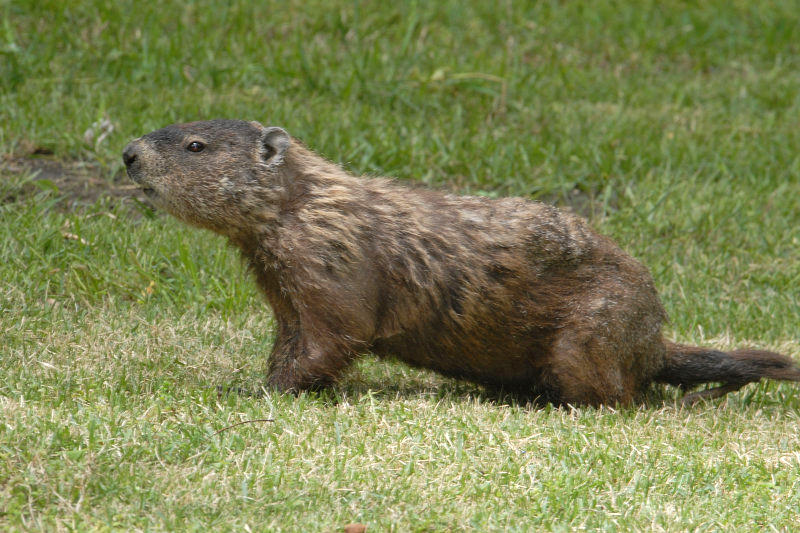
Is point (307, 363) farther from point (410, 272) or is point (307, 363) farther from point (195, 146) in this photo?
point (195, 146)

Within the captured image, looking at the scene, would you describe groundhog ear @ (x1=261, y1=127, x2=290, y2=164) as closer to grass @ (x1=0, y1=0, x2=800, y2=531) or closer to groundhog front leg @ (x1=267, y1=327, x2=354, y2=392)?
groundhog front leg @ (x1=267, y1=327, x2=354, y2=392)

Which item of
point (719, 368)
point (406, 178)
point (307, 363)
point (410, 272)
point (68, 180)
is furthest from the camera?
point (406, 178)

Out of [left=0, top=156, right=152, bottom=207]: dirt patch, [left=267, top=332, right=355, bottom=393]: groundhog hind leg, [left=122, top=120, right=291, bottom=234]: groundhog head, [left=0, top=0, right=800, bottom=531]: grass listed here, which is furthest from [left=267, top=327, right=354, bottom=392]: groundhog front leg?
[left=0, top=156, right=152, bottom=207]: dirt patch

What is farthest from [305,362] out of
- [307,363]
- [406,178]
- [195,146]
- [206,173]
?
[406,178]

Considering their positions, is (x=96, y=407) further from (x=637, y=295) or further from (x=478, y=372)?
(x=637, y=295)

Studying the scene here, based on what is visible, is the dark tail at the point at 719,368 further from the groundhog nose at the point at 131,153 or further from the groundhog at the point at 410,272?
the groundhog nose at the point at 131,153

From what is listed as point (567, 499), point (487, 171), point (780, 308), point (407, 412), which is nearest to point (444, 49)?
point (487, 171)

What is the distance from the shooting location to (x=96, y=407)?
4.45 meters

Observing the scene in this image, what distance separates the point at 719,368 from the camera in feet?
18.9

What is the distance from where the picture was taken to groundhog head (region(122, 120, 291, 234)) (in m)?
5.22

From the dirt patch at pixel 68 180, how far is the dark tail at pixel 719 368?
3.87 metres

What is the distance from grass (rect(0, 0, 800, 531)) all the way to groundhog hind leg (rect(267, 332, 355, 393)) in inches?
4.2

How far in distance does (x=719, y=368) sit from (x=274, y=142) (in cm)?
273

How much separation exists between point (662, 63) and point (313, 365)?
7252 millimetres
